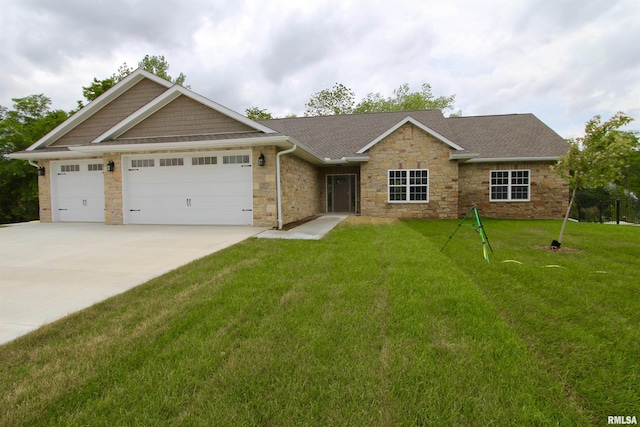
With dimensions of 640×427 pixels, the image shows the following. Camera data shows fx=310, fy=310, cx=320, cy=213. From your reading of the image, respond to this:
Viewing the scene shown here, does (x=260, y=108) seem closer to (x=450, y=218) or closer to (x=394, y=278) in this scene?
(x=450, y=218)

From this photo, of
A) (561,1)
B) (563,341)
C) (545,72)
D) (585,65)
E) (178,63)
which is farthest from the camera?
(178,63)

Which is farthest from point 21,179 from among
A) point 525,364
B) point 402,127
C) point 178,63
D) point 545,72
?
point 545,72

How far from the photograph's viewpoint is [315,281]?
14.9ft

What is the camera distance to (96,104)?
12.8 m

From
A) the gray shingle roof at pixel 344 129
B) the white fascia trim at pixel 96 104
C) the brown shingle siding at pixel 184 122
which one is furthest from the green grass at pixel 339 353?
the white fascia trim at pixel 96 104

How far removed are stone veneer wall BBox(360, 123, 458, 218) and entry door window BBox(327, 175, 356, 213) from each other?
7.80 feet

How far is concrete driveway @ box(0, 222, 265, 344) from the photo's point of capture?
374 cm

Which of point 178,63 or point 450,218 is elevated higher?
point 178,63

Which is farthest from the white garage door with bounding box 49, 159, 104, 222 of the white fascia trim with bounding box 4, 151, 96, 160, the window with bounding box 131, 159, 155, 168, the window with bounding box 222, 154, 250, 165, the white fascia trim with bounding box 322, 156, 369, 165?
the white fascia trim with bounding box 322, 156, 369, 165

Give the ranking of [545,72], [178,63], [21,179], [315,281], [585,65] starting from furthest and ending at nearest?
[178,63], [21,179], [545,72], [585,65], [315,281]

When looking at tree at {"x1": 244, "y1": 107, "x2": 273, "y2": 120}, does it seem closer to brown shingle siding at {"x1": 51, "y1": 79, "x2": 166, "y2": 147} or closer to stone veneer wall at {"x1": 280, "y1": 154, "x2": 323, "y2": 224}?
stone veneer wall at {"x1": 280, "y1": 154, "x2": 323, "y2": 224}

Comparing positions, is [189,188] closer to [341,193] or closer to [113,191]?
[113,191]

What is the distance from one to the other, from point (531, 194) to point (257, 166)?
12.7m

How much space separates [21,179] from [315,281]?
90.9 ft
